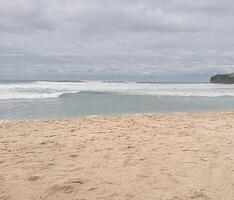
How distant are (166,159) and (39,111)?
9474 millimetres

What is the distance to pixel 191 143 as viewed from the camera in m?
6.38

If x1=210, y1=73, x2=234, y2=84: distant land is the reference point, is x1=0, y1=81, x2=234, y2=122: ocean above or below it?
below

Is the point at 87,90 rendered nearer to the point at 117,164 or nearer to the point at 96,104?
the point at 96,104

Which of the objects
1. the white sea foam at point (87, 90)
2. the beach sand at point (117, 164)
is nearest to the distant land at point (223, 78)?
the white sea foam at point (87, 90)

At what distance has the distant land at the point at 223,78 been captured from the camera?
63031 mm

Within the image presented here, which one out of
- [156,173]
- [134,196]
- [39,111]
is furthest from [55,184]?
[39,111]

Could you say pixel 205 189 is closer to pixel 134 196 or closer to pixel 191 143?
pixel 134 196

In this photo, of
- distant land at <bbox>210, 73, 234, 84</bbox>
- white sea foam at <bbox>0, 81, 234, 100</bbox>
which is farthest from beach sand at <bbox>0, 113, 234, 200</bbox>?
distant land at <bbox>210, 73, 234, 84</bbox>

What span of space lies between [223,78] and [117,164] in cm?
6390

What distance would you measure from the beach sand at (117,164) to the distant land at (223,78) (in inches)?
2271

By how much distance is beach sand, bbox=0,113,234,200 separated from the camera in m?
4.10

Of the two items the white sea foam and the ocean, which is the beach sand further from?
the white sea foam

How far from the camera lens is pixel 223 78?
6612cm

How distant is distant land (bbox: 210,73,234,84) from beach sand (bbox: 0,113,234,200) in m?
57.7
